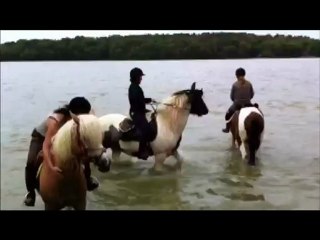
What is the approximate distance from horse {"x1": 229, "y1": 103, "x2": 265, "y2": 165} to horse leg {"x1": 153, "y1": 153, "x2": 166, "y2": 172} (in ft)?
5.79

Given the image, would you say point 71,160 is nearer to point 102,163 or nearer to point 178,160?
point 102,163

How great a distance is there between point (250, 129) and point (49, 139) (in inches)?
207

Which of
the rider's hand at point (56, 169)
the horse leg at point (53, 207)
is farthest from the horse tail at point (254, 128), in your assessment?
the rider's hand at point (56, 169)

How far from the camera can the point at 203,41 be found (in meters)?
19.2

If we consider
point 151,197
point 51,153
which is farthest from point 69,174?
point 151,197

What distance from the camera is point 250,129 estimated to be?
9.59m

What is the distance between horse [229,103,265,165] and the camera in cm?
→ 954

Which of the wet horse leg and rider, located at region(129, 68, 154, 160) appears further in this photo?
the wet horse leg

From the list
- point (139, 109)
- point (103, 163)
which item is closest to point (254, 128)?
point (139, 109)

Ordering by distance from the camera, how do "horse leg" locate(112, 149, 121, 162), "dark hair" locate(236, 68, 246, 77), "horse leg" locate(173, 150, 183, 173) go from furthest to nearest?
"dark hair" locate(236, 68, 246, 77), "horse leg" locate(112, 149, 121, 162), "horse leg" locate(173, 150, 183, 173)

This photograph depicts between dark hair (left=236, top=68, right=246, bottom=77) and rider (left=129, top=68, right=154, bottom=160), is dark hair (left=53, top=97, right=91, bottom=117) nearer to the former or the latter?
rider (left=129, top=68, right=154, bottom=160)

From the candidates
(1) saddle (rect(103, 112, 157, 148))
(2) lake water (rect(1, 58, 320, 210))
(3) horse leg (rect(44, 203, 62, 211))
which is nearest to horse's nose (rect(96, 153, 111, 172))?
(3) horse leg (rect(44, 203, 62, 211))

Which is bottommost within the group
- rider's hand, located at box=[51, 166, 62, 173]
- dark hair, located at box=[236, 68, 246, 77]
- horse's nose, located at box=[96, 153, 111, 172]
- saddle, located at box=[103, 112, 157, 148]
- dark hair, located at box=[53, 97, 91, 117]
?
saddle, located at box=[103, 112, 157, 148]

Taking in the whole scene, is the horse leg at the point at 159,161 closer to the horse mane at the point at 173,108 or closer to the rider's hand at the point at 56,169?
the horse mane at the point at 173,108
